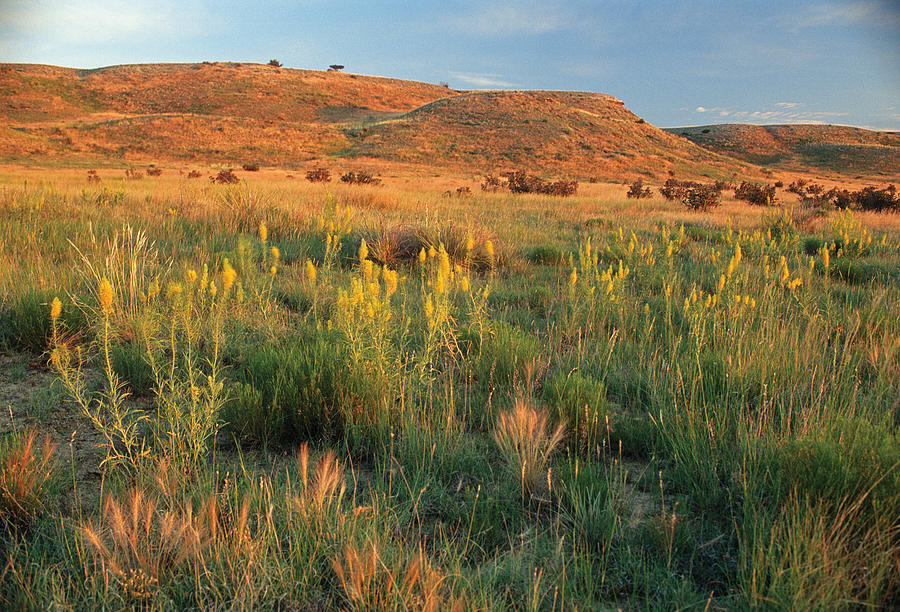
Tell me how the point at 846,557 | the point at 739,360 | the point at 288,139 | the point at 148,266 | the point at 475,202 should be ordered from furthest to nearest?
the point at 288,139, the point at 475,202, the point at 148,266, the point at 739,360, the point at 846,557

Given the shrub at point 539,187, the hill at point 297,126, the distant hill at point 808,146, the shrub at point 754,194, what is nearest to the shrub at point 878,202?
the shrub at point 754,194

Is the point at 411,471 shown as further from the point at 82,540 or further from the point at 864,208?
the point at 864,208

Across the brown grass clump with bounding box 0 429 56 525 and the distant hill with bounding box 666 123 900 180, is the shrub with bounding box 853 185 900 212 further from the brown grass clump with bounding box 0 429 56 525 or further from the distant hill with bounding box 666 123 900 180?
the distant hill with bounding box 666 123 900 180

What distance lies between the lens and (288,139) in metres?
42.1

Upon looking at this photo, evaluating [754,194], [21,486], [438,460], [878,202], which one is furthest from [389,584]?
[754,194]

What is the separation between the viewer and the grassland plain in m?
1.31

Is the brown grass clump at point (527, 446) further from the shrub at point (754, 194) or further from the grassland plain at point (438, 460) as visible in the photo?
the shrub at point (754, 194)

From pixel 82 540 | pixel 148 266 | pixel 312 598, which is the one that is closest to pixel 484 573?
pixel 312 598

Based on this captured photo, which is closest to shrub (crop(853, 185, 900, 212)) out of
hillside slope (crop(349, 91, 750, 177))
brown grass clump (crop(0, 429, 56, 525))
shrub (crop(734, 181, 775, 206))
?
shrub (crop(734, 181, 775, 206))

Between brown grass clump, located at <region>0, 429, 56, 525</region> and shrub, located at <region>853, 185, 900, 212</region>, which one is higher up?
shrub, located at <region>853, 185, 900, 212</region>

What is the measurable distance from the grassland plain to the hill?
104 ft

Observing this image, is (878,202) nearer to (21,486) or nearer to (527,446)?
(527,446)

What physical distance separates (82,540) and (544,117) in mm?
50920

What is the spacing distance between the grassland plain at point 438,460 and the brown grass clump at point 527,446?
0.01 m
